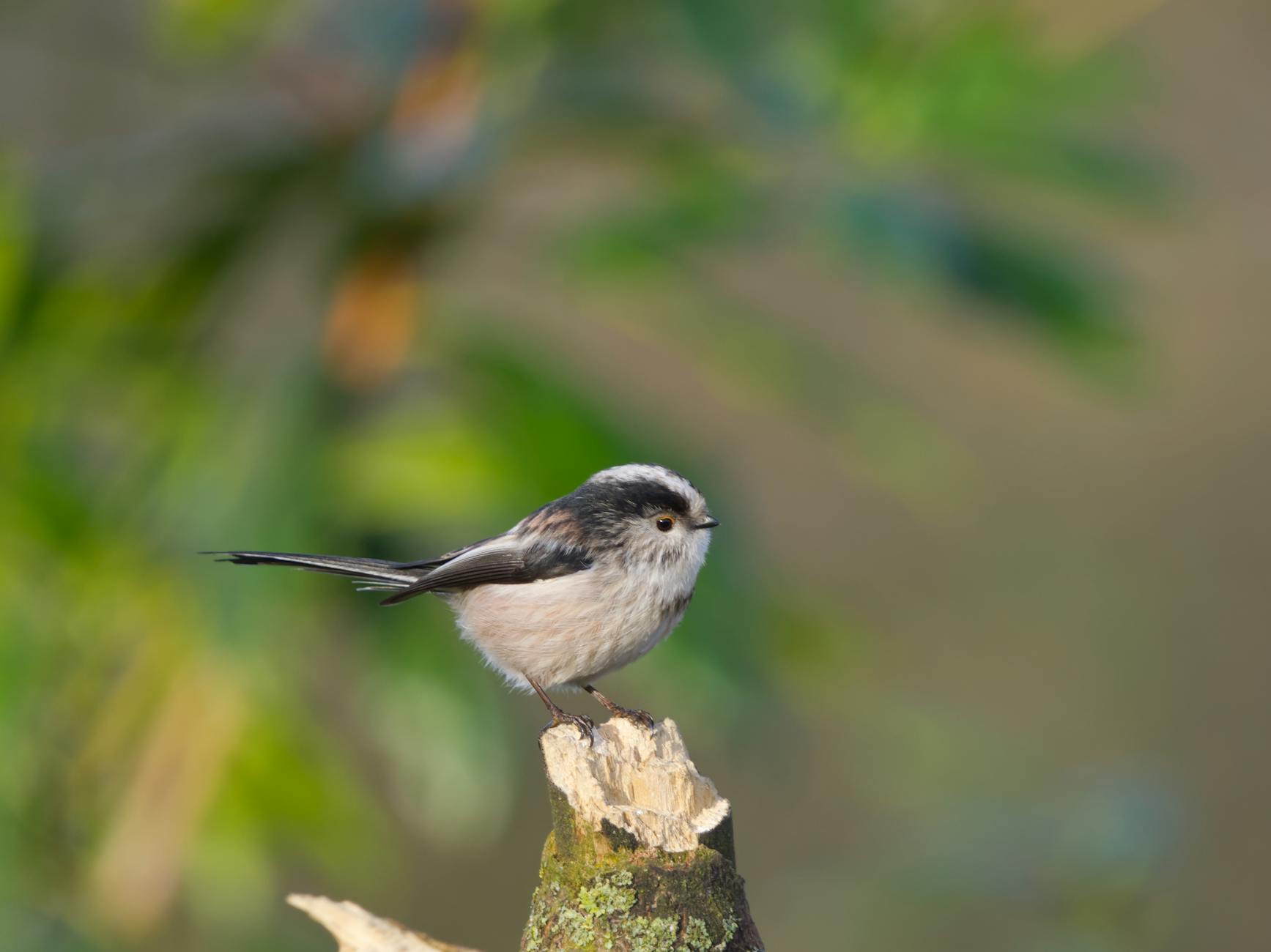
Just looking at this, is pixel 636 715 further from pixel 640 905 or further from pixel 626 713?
pixel 640 905

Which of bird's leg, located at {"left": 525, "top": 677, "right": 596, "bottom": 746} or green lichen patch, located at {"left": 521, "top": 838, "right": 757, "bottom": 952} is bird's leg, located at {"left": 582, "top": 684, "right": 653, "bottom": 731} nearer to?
bird's leg, located at {"left": 525, "top": 677, "right": 596, "bottom": 746}

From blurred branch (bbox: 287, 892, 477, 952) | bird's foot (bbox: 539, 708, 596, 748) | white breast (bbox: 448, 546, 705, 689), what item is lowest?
blurred branch (bbox: 287, 892, 477, 952)

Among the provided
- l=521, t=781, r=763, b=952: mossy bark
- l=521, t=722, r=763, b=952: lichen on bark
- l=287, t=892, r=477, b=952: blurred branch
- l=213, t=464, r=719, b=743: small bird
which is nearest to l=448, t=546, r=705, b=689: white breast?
l=213, t=464, r=719, b=743: small bird

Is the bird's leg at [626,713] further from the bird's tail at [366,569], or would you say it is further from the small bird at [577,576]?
the bird's tail at [366,569]

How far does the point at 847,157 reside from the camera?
4242 millimetres

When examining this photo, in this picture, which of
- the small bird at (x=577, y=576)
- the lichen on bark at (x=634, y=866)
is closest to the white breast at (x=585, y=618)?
the small bird at (x=577, y=576)

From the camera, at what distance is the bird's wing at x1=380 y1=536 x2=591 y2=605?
9.03 ft

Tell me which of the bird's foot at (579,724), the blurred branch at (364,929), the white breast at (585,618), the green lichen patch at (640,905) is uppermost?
the white breast at (585,618)

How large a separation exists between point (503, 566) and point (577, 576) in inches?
6.6

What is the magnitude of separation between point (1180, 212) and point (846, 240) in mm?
→ 1567

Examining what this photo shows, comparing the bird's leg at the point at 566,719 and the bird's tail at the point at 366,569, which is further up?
the bird's tail at the point at 366,569

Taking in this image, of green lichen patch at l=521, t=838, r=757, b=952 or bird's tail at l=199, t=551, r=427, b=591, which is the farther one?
bird's tail at l=199, t=551, r=427, b=591

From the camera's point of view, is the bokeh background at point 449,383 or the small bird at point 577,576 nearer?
the small bird at point 577,576

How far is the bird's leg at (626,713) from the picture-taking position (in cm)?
231
